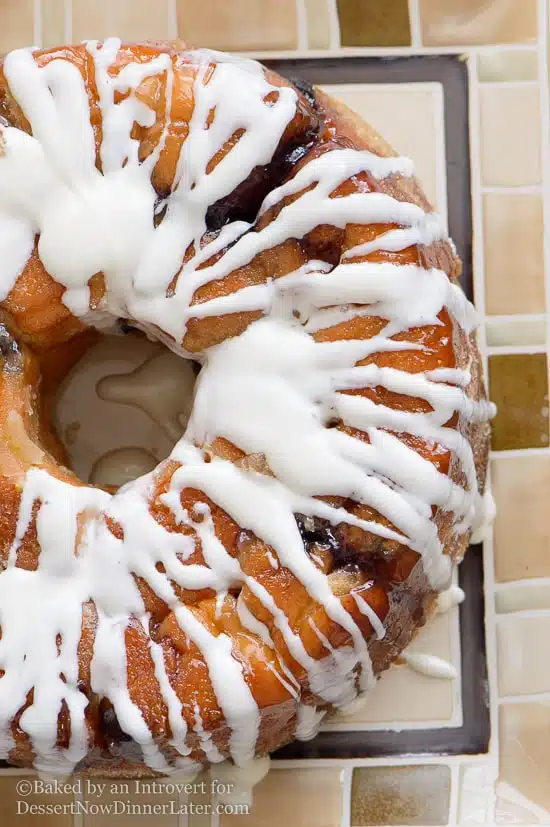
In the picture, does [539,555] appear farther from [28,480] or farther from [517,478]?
[28,480]

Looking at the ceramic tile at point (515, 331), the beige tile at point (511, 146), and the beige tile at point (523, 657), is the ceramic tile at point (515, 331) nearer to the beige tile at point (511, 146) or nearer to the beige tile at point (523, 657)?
the beige tile at point (511, 146)

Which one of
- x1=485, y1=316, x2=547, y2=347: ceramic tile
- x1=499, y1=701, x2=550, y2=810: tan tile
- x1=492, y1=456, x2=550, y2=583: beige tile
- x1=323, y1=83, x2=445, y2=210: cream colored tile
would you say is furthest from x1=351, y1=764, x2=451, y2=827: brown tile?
x1=323, y1=83, x2=445, y2=210: cream colored tile

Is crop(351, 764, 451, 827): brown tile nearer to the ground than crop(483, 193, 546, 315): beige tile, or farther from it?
nearer to the ground

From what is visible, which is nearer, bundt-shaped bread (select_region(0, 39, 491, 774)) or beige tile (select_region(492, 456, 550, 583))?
bundt-shaped bread (select_region(0, 39, 491, 774))

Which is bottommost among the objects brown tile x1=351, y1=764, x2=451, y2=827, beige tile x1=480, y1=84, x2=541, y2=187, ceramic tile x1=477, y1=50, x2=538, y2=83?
brown tile x1=351, y1=764, x2=451, y2=827

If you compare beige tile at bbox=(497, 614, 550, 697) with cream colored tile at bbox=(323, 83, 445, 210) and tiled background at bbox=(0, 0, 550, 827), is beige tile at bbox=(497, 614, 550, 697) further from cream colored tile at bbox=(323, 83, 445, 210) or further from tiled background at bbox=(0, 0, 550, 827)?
cream colored tile at bbox=(323, 83, 445, 210)

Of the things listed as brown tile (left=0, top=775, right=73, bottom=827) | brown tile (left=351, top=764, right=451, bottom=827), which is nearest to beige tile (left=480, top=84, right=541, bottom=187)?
brown tile (left=351, top=764, right=451, bottom=827)
